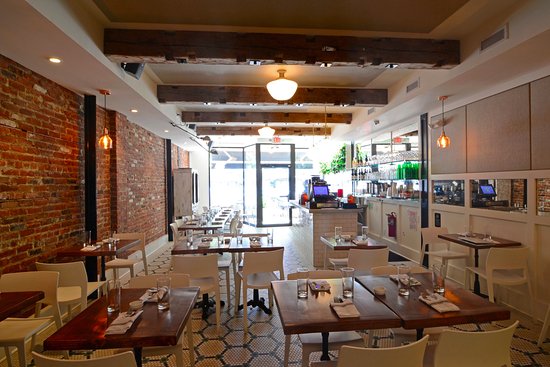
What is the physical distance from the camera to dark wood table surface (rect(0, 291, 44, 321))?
2.13 meters

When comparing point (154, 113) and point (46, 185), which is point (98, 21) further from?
point (154, 113)

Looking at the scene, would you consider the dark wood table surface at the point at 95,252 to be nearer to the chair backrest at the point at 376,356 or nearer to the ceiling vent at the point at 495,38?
the chair backrest at the point at 376,356

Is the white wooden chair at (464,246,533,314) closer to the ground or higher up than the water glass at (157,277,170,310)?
closer to the ground

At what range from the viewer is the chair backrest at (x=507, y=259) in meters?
3.50

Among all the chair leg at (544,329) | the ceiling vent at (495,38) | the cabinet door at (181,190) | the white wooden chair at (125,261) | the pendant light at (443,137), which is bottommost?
the chair leg at (544,329)

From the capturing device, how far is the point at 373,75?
16.2ft

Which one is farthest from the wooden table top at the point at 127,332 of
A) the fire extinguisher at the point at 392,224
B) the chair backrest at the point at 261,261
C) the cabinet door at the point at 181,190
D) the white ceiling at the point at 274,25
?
the cabinet door at the point at 181,190

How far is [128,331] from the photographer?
5.96 feet

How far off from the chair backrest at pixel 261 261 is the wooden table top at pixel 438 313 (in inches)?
46.8

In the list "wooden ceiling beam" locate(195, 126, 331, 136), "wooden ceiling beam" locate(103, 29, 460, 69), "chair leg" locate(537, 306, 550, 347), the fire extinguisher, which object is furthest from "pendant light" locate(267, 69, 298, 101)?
"wooden ceiling beam" locate(195, 126, 331, 136)

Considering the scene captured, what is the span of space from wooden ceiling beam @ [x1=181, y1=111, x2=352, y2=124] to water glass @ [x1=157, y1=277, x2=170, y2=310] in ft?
16.6

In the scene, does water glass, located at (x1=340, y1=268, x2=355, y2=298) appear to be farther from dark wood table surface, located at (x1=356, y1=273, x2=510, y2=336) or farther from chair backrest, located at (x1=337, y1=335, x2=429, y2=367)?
chair backrest, located at (x1=337, y1=335, x2=429, y2=367)

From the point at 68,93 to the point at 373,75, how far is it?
14.0ft

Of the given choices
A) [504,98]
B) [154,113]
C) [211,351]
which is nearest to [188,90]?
[154,113]
